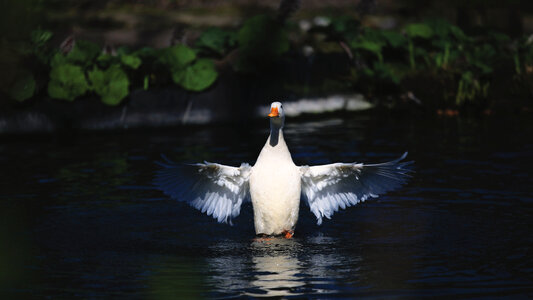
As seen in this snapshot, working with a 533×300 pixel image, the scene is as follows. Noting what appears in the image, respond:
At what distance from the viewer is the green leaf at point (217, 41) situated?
13898mm

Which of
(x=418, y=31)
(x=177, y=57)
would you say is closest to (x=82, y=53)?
(x=177, y=57)

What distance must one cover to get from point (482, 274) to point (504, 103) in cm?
921

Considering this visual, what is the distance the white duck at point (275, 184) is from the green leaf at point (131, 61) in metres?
6.01

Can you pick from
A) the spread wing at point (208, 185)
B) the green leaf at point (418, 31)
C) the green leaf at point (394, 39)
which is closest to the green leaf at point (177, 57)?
the green leaf at point (394, 39)

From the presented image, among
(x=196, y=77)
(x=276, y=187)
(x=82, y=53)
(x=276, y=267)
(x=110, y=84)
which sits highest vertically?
(x=82, y=53)

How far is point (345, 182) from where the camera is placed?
6.67 meters

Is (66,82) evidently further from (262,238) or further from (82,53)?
(262,238)

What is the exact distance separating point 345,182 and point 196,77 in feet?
20.7

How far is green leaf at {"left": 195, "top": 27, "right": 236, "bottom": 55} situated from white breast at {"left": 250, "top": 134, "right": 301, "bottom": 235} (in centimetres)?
757

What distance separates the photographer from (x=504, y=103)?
13.9m

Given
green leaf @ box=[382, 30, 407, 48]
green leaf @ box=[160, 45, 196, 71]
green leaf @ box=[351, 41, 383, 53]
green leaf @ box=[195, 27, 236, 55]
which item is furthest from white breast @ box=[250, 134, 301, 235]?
green leaf @ box=[382, 30, 407, 48]

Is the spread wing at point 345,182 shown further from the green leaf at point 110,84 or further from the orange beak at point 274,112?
the green leaf at point 110,84

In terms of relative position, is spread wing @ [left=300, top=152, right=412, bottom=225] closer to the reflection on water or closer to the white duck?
the white duck

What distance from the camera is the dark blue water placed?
4.91 m
